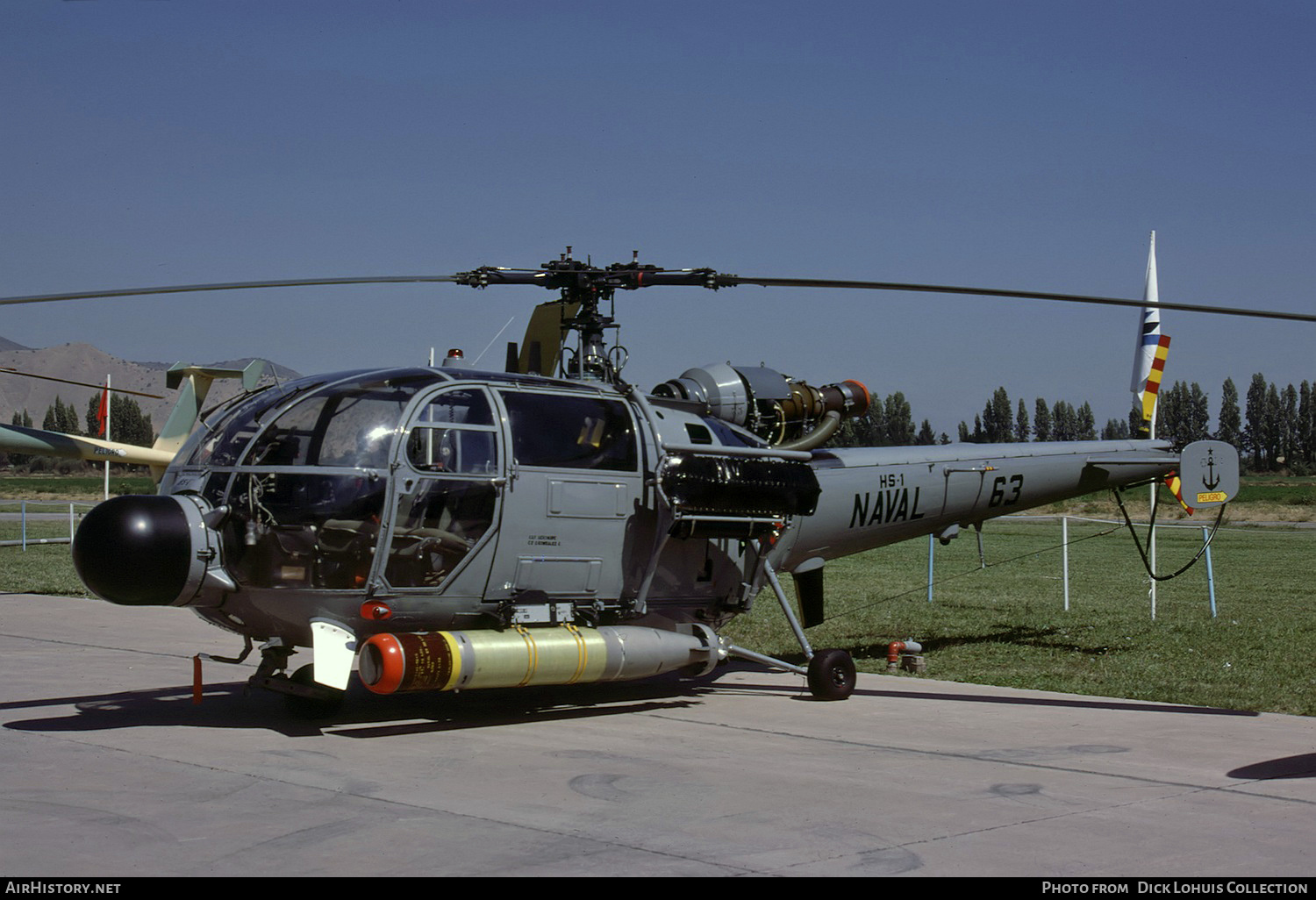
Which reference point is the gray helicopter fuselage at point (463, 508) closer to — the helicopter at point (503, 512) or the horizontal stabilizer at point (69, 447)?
the helicopter at point (503, 512)

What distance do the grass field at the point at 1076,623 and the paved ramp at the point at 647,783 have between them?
1418mm

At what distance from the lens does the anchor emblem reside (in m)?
12.3

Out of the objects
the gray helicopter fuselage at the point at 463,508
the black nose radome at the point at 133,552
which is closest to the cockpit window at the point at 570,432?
the gray helicopter fuselage at the point at 463,508

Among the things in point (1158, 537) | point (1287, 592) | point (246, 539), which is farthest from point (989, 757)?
point (1158, 537)

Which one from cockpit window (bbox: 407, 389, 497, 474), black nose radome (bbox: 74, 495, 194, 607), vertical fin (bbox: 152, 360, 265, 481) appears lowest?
black nose radome (bbox: 74, 495, 194, 607)

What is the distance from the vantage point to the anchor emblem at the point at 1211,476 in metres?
12.3

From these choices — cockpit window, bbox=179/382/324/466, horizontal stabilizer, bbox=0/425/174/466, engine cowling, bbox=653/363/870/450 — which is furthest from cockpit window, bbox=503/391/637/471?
horizontal stabilizer, bbox=0/425/174/466

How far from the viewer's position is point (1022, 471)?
43.9 ft

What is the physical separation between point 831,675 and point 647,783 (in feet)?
12.0

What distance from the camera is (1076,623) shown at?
16.7 metres

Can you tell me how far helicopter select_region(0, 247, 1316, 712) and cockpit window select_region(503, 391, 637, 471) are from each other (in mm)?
16

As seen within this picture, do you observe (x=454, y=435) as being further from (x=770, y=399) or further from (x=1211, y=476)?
(x=1211, y=476)

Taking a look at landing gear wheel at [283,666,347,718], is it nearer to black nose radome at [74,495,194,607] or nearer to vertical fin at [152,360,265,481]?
black nose radome at [74,495,194,607]
